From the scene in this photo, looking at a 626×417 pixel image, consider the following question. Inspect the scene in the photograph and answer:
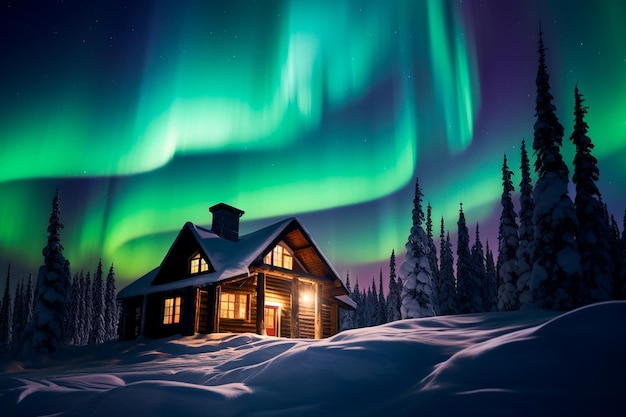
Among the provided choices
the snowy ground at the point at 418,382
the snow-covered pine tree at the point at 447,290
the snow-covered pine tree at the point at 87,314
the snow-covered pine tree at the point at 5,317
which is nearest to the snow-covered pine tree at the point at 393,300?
the snow-covered pine tree at the point at 447,290

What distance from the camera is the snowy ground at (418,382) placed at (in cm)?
412

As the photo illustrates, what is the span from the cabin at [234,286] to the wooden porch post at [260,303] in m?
0.04

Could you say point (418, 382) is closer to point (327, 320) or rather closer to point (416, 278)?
point (327, 320)

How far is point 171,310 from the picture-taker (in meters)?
23.6

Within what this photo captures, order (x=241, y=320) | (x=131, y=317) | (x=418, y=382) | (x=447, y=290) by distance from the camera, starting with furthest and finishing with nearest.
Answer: (x=447, y=290) → (x=131, y=317) → (x=241, y=320) → (x=418, y=382)

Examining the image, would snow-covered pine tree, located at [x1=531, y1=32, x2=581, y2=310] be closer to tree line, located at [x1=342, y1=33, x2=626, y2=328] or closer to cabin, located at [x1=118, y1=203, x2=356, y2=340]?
tree line, located at [x1=342, y1=33, x2=626, y2=328]

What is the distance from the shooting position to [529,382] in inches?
Result: 173

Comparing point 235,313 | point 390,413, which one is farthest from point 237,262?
point 390,413

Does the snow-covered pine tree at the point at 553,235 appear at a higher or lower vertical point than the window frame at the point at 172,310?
higher

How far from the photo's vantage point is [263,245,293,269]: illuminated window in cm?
2398

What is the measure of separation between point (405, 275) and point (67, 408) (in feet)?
92.9

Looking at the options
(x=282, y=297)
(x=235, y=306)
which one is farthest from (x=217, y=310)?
(x=282, y=297)

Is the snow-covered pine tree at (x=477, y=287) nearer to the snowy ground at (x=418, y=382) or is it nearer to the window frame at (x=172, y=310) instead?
the window frame at (x=172, y=310)

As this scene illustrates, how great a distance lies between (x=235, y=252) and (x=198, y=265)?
2446mm
